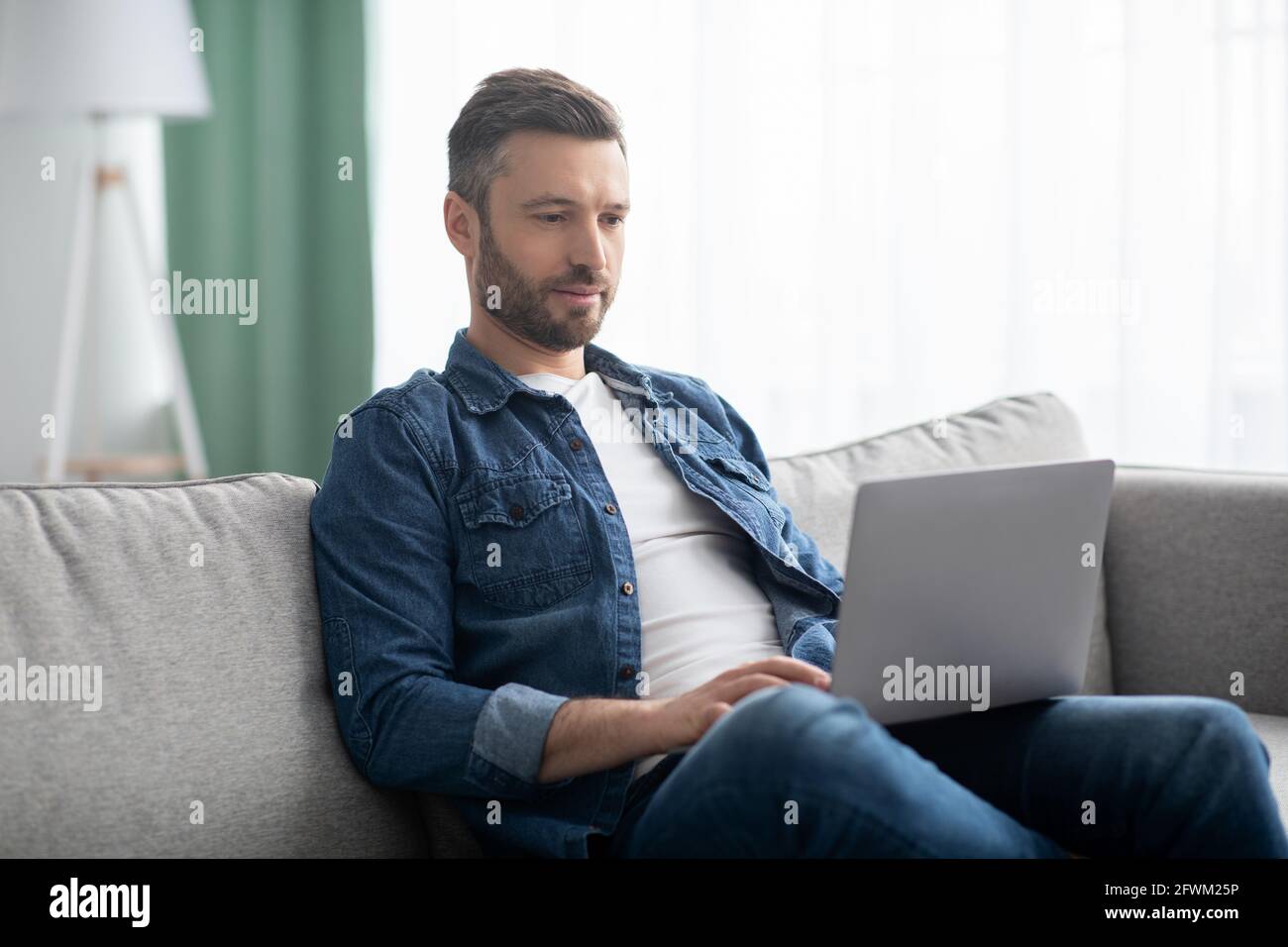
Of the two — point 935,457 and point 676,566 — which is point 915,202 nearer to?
point 935,457

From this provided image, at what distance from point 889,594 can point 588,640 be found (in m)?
0.36

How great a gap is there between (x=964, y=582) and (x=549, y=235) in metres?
0.68

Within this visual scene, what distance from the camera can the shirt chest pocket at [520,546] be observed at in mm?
1304

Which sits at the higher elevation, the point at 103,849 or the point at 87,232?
the point at 87,232

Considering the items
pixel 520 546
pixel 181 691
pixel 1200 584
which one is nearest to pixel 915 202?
pixel 1200 584

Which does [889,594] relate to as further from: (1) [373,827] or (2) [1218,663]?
(2) [1218,663]

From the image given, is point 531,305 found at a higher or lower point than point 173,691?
higher

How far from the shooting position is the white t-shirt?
1341mm

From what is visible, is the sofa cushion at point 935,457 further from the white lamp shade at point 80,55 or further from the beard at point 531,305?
the white lamp shade at point 80,55

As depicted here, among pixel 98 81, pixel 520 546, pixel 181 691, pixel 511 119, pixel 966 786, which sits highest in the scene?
pixel 98 81

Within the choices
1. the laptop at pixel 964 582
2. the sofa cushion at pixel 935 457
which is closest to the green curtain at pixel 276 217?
the sofa cushion at pixel 935 457

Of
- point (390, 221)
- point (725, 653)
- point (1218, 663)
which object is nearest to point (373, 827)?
point (725, 653)

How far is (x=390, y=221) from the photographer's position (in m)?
3.32

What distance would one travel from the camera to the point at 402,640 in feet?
3.99
